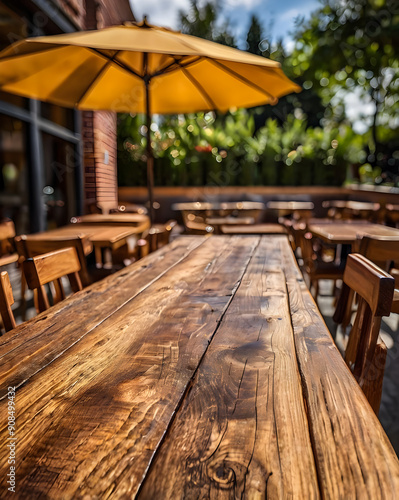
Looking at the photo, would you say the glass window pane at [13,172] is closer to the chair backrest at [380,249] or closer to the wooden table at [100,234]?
the wooden table at [100,234]

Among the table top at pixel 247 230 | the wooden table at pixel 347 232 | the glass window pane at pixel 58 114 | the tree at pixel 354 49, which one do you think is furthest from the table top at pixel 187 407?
the tree at pixel 354 49

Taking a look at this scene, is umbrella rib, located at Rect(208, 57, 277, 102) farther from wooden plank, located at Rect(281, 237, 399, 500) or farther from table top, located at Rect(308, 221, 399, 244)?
wooden plank, located at Rect(281, 237, 399, 500)

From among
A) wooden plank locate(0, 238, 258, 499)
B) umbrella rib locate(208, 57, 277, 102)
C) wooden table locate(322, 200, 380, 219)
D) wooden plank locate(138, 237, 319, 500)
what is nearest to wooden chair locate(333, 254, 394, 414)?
wooden plank locate(138, 237, 319, 500)

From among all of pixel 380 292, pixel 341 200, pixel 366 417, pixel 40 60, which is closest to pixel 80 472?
pixel 366 417

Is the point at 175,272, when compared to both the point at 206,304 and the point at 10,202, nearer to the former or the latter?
the point at 206,304

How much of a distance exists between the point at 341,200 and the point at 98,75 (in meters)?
4.82

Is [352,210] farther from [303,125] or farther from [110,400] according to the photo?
[110,400]

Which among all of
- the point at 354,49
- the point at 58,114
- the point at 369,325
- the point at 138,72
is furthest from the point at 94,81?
the point at 354,49

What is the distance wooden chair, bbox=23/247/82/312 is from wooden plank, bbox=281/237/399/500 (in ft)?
2.95

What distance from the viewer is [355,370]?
1.17m

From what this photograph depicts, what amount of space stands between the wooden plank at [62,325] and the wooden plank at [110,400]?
0.03 meters

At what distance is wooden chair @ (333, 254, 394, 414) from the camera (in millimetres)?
1011

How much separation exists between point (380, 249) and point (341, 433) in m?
1.78

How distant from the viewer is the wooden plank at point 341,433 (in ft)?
1.49
